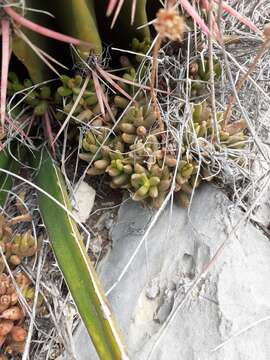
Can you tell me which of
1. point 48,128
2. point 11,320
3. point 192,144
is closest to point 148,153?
point 192,144

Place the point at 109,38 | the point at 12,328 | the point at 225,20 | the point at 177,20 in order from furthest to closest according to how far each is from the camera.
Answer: the point at 225,20 < the point at 109,38 < the point at 12,328 < the point at 177,20

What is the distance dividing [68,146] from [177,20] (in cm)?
68

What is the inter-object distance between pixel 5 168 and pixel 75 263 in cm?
34

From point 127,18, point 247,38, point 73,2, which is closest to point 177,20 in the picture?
point 73,2

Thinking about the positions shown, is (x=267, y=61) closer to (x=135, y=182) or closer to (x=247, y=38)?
(x=247, y=38)

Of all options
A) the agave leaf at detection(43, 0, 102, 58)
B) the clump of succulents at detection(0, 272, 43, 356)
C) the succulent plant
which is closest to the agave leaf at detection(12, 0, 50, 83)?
the agave leaf at detection(43, 0, 102, 58)

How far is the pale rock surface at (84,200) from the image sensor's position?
3.74 ft

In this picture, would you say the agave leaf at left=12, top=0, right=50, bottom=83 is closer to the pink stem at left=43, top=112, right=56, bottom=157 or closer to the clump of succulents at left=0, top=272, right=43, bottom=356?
the pink stem at left=43, top=112, right=56, bottom=157

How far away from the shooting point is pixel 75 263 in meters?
0.92

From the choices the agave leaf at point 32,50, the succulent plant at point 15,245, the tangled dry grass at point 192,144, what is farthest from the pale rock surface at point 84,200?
the agave leaf at point 32,50

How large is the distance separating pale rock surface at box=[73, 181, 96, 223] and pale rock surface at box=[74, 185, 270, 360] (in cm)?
7

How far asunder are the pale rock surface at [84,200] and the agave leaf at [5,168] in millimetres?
141

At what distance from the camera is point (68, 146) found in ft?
4.00

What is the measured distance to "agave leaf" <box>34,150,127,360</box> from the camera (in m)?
0.81
